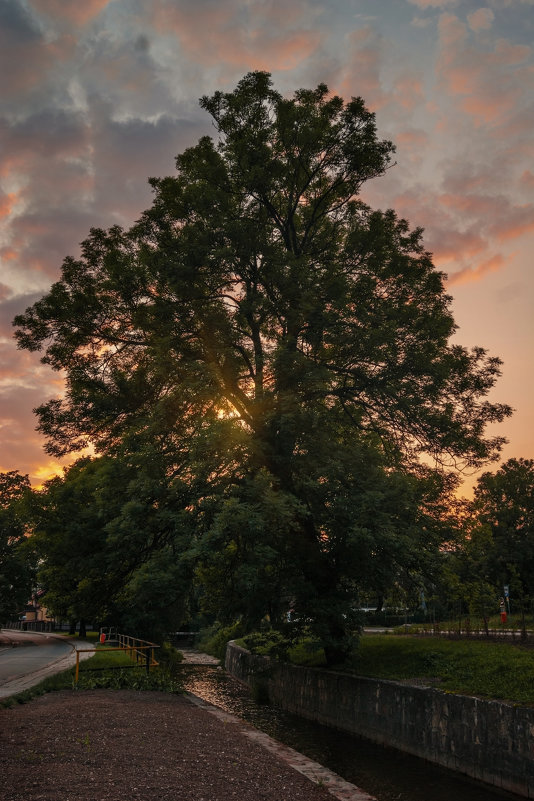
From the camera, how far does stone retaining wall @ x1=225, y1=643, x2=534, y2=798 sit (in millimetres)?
11680

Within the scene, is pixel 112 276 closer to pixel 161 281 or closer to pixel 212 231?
pixel 161 281

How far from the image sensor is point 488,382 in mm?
21594

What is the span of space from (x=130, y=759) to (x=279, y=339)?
14.4m

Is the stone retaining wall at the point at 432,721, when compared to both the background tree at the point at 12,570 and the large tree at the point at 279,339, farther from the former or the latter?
the background tree at the point at 12,570

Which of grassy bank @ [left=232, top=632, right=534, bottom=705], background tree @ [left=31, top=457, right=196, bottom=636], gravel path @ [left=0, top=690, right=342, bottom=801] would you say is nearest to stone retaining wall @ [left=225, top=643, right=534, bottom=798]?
grassy bank @ [left=232, top=632, right=534, bottom=705]

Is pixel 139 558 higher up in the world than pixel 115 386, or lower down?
lower down

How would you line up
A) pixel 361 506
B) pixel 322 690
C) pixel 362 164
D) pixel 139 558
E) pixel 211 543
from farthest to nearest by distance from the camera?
pixel 362 164 < pixel 322 690 < pixel 139 558 < pixel 361 506 < pixel 211 543

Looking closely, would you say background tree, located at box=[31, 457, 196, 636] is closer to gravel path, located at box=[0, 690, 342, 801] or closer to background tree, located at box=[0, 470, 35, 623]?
gravel path, located at box=[0, 690, 342, 801]

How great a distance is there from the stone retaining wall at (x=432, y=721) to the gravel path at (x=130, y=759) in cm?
402

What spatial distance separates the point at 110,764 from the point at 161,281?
1510 centimetres

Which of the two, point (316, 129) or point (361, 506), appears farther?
point (316, 129)

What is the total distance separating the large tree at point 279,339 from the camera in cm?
1836

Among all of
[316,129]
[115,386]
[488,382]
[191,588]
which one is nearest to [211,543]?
[191,588]

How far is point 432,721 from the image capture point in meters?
14.4
